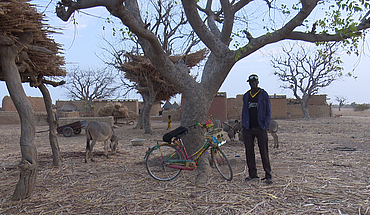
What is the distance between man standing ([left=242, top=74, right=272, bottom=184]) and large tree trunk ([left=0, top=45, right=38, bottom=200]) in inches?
143

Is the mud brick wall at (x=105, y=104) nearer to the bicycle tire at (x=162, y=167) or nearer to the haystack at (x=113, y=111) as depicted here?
the haystack at (x=113, y=111)

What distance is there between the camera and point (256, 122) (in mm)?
4824

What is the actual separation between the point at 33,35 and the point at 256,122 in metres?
4.30

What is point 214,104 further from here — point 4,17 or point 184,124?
point 4,17

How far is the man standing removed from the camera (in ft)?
15.5

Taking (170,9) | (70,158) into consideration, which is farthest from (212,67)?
(170,9)

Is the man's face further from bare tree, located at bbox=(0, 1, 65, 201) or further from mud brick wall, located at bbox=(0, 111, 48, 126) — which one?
mud brick wall, located at bbox=(0, 111, 48, 126)

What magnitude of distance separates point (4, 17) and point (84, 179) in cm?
313

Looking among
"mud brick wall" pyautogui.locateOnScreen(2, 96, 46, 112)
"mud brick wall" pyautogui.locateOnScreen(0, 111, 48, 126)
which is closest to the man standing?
"mud brick wall" pyautogui.locateOnScreen(0, 111, 48, 126)

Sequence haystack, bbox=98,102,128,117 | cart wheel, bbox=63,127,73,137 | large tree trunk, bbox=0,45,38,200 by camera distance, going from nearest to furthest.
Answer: large tree trunk, bbox=0,45,38,200 → cart wheel, bbox=63,127,73,137 → haystack, bbox=98,102,128,117

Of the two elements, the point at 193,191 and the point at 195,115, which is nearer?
the point at 193,191

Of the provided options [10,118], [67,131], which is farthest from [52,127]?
[10,118]

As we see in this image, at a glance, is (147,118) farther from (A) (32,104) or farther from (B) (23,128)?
(A) (32,104)

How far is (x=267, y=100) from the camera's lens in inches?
188
